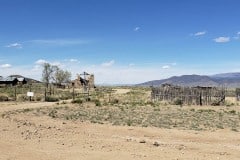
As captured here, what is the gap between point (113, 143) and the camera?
1438cm

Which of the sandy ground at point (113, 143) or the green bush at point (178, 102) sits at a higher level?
the green bush at point (178, 102)

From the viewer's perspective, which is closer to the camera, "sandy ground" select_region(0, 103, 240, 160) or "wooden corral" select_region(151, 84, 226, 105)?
"sandy ground" select_region(0, 103, 240, 160)

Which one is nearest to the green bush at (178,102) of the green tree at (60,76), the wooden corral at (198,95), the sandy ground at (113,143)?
the wooden corral at (198,95)

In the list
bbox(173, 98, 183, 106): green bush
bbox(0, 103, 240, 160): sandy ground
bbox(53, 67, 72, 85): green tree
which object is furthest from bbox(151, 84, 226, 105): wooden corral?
bbox(53, 67, 72, 85): green tree

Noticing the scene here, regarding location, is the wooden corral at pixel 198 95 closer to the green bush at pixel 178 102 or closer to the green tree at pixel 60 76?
the green bush at pixel 178 102

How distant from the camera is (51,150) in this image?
12.7m

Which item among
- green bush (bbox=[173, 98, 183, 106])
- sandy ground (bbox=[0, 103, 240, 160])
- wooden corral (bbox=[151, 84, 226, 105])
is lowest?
sandy ground (bbox=[0, 103, 240, 160])

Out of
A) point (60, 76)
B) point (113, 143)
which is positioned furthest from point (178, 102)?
point (60, 76)

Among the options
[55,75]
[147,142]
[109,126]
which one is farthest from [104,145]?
[55,75]

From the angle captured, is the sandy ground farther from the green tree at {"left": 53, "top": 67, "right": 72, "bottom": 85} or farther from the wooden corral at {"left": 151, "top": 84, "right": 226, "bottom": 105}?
the green tree at {"left": 53, "top": 67, "right": 72, "bottom": 85}

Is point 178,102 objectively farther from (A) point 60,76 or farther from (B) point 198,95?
(A) point 60,76

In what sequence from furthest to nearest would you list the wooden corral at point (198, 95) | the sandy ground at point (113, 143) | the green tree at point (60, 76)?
1. the green tree at point (60, 76)
2. the wooden corral at point (198, 95)
3. the sandy ground at point (113, 143)

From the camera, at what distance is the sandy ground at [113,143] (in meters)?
12.1

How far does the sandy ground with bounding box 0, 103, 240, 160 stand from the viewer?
12.1 m
